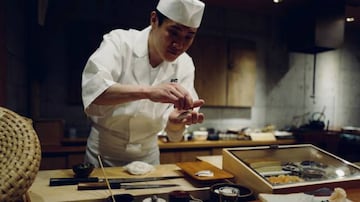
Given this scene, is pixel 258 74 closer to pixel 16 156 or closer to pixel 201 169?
pixel 201 169

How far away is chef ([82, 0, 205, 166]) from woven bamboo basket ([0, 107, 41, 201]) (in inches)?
20.3

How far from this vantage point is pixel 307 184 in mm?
1301

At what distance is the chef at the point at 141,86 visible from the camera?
1.52 m

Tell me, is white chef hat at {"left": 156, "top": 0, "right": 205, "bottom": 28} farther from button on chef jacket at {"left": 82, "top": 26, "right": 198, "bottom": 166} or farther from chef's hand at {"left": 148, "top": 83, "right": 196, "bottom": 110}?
chef's hand at {"left": 148, "top": 83, "right": 196, "bottom": 110}

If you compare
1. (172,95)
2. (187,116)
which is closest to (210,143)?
(187,116)

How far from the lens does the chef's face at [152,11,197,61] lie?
1.65m

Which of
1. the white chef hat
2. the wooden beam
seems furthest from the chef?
the wooden beam

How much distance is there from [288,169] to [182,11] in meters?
1.13

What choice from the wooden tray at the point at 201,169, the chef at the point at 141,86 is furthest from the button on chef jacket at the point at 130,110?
the wooden tray at the point at 201,169

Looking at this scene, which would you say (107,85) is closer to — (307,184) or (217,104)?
(307,184)

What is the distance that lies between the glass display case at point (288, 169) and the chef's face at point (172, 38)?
0.70 metres

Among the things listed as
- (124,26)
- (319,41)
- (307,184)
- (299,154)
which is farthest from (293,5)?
(307,184)

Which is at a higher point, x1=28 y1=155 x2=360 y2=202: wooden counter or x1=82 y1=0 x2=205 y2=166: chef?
x1=82 y1=0 x2=205 y2=166: chef

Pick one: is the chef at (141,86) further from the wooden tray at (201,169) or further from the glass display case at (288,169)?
the glass display case at (288,169)
